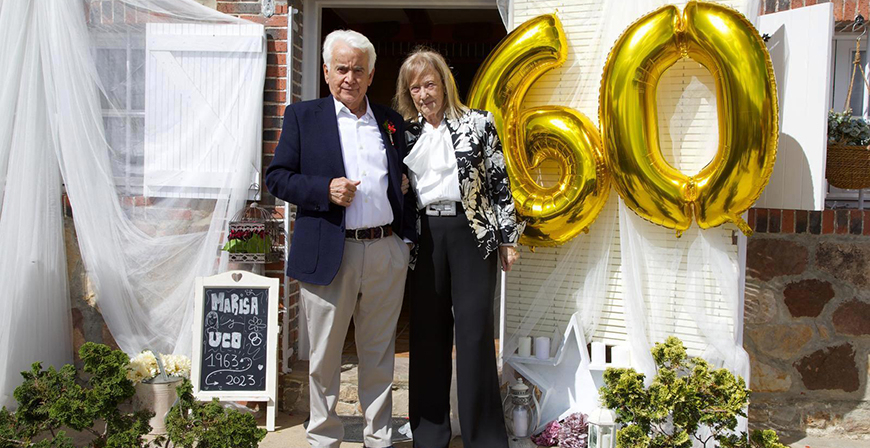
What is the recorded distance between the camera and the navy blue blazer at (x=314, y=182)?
2744 mm

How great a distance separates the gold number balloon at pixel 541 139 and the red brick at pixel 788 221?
1.06 m

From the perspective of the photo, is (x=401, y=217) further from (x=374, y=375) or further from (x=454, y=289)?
(x=374, y=375)

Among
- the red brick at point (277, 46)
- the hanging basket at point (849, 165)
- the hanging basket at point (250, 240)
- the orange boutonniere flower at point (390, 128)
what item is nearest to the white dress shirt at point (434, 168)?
the orange boutonniere flower at point (390, 128)

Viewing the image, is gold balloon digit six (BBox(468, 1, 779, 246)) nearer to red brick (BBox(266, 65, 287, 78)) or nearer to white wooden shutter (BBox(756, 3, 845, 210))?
white wooden shutter (BBox(756, 3, 845, 210))

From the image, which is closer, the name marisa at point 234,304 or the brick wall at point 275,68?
the name marisa at point 234,304

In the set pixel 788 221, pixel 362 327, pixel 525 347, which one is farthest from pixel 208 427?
pixel 788 221

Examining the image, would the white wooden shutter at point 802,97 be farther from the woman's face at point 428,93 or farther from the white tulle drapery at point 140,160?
the white tulle drapery at point 140,160

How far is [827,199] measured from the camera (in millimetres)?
3730

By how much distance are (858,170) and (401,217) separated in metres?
2.17

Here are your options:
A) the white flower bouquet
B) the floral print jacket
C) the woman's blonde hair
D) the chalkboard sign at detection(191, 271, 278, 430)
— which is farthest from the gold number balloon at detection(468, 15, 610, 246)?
the white flower bouquet

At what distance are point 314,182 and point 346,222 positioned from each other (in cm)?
21

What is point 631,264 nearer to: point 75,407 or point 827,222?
point 827,222

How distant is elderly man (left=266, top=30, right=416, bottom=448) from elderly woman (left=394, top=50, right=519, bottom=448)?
0.30 feet

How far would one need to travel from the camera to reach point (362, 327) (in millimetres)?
2957
